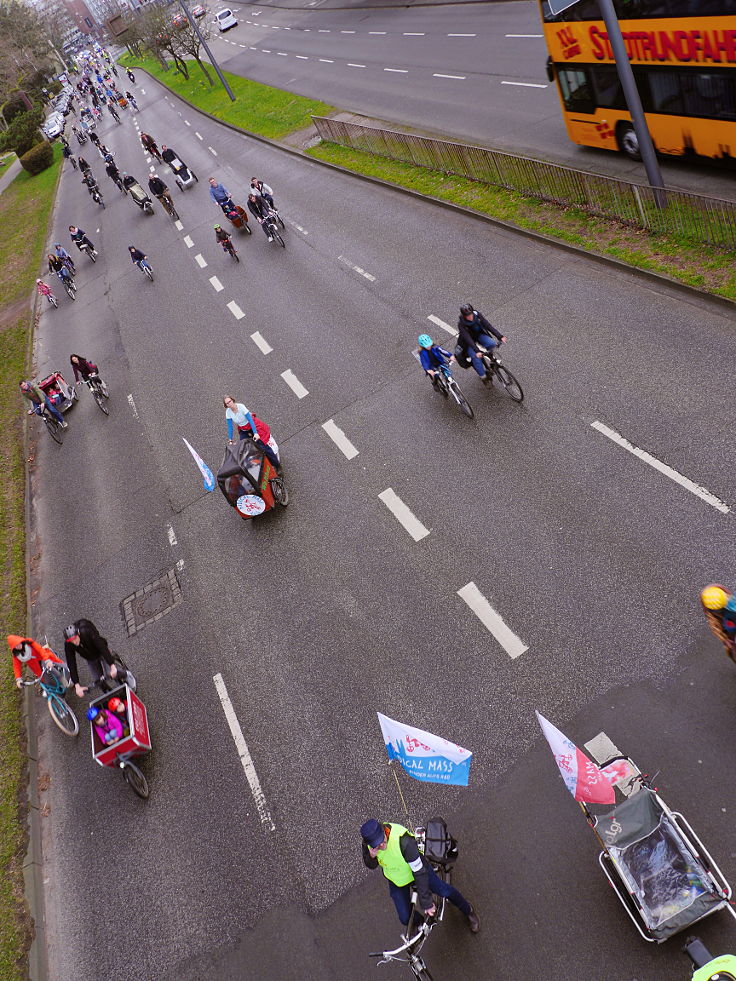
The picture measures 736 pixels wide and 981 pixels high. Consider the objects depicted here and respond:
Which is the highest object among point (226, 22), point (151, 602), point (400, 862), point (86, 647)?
point (226, 22)

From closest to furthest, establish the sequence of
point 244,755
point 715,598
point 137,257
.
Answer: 1. point 715,598
2. point 244,755
3. point 137,257

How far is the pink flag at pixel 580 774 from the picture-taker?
6.09m

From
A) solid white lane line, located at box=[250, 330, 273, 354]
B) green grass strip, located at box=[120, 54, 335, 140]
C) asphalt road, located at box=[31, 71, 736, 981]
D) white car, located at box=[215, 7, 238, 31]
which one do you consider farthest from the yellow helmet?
white car, located at box=[215, 7, 238, 31]

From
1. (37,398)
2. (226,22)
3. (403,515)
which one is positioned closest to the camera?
(403,515)

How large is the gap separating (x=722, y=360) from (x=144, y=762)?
1073cm

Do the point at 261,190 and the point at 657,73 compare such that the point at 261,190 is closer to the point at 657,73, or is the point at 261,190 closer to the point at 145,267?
the point at 145,267

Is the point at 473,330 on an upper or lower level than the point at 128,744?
upper

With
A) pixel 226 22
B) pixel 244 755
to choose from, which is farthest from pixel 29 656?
pixel 226 22

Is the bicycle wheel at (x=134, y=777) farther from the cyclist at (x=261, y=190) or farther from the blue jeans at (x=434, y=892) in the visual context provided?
the cyclist at (x=261, y=190)

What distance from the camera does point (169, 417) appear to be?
17.5 m

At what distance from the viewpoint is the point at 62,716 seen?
1069cm

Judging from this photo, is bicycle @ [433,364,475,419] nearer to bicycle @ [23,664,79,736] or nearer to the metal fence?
the metal fence

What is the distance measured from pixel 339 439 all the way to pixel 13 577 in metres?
7.11

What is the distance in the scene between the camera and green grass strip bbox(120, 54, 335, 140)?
36250 millimetres
